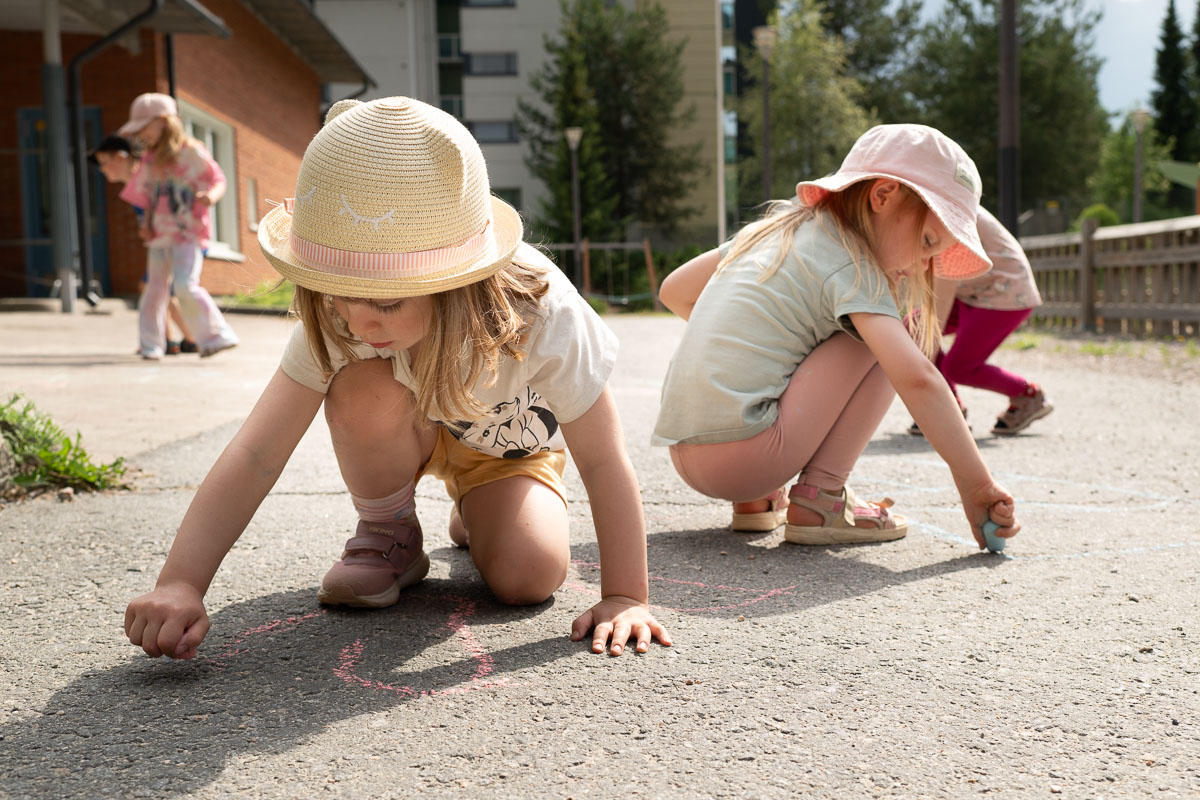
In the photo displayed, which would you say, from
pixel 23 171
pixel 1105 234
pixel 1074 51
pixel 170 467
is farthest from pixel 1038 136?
pixel 170 467

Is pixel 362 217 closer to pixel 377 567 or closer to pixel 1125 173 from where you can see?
pixel 377 567

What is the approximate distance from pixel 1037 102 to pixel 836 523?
134ft

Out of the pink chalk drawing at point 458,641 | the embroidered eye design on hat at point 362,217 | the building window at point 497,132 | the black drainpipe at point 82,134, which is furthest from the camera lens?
the building window at point 497,132

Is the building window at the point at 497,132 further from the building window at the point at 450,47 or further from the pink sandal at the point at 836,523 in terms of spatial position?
the pink sandal at the point at 836,523

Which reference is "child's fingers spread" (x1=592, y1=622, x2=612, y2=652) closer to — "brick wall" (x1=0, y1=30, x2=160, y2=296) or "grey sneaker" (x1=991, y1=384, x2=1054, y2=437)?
"grey sneaker" (x1=991, y1=384, x2=1054, y2=437)

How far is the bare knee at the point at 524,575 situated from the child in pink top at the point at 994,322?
2.69 m

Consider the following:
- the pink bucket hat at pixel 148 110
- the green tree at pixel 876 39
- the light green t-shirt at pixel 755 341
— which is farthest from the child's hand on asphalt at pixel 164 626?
the green tree at pixel 876 39

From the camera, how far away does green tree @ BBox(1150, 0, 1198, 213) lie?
48.6 m

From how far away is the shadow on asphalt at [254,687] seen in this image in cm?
149

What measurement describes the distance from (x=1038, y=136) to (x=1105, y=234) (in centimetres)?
3021

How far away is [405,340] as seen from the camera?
1.86m

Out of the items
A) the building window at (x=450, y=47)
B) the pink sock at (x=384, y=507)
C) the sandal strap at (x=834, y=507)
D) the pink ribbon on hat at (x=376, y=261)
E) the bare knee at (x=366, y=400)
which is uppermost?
the building window at (x=450, y=47)

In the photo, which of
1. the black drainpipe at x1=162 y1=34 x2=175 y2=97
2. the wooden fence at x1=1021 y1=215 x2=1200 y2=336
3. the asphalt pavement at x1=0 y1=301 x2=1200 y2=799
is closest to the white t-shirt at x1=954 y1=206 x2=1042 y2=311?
the asphalt pavement at x1=0 y1=301 x2=1200 y2=799

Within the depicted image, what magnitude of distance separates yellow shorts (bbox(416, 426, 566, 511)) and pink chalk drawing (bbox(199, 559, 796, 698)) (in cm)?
25
